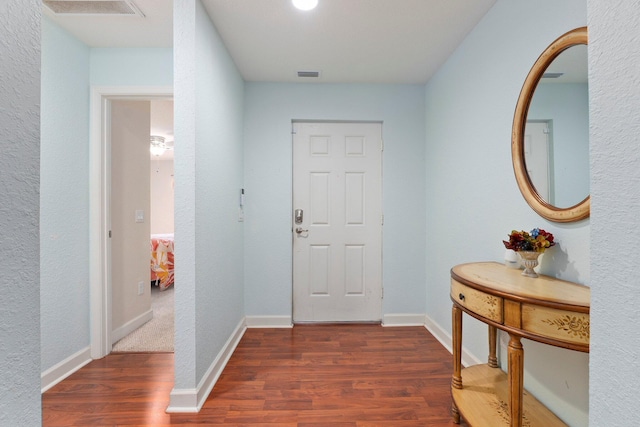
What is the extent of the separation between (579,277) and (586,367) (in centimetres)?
38

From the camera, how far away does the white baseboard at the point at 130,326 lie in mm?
2568

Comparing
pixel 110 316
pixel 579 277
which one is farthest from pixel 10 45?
pixel 110 316

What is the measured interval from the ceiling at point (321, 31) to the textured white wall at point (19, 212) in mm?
1513

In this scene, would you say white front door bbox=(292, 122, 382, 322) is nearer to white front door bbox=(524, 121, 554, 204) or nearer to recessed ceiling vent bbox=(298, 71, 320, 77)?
recessed ceiling vent bbox=(298, 71, 320, 77)

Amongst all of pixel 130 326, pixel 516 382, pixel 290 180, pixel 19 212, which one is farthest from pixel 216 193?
pixel 516 382

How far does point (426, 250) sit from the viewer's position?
2990mm

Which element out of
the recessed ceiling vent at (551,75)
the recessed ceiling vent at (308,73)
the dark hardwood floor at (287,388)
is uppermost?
the recessed ceiling vent at (308,73)

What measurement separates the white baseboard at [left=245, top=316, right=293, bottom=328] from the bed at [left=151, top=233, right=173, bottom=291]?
193 cm

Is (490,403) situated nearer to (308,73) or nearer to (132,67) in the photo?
(308,73)

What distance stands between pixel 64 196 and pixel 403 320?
3094 millimetres

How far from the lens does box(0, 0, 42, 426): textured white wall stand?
59cm

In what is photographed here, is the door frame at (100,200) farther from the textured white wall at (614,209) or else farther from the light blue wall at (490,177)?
the textured white wall at (614,209)

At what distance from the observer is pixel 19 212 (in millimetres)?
628

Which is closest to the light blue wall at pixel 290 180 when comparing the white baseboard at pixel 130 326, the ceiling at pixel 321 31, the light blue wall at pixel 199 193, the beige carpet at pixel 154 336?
the ceiling at pixel 321 31
